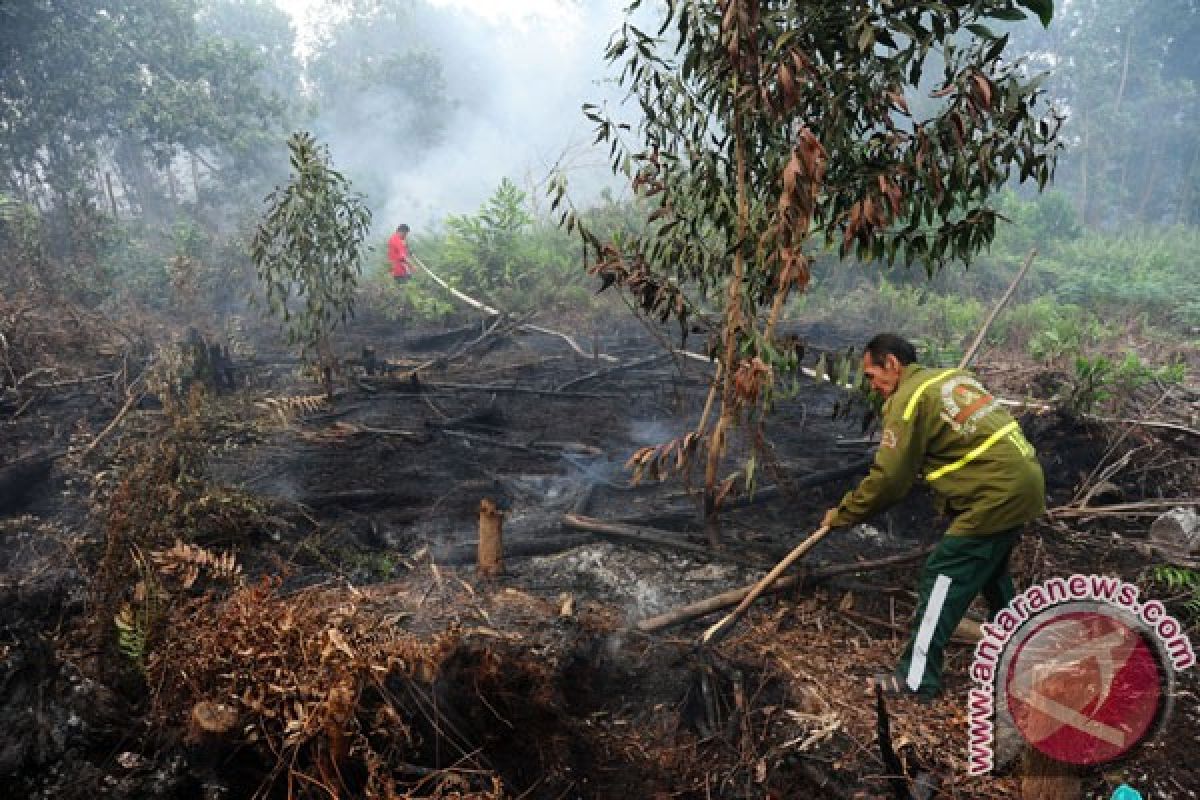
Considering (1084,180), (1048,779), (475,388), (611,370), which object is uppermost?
(1084,180)

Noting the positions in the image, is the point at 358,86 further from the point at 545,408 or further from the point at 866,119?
the point at 866,119

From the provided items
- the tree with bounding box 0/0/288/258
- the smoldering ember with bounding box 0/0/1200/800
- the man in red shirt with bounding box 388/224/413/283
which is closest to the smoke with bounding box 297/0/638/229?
the man in red shirt with bounding box 388/224/413/283

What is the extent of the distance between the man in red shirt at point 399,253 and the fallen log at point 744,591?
1015cm

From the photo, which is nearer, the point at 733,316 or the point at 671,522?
the point at 733,316

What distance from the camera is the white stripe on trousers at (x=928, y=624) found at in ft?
10.0

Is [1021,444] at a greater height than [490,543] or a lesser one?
greater

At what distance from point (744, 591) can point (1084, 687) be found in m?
1.52

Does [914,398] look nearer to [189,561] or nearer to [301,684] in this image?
[301,684]

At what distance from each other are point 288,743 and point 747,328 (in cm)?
279

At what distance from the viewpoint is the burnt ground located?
2.31 m

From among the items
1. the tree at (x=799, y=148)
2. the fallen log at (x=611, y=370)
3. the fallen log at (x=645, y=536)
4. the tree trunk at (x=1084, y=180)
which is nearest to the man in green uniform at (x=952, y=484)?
the tree at (x=799, y=148)

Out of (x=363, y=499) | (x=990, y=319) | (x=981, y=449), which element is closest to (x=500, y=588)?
(x=363, y=499)

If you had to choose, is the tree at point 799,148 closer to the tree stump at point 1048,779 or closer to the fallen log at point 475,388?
the tree stump at point 1048,779

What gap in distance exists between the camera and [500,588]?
12.8ft
